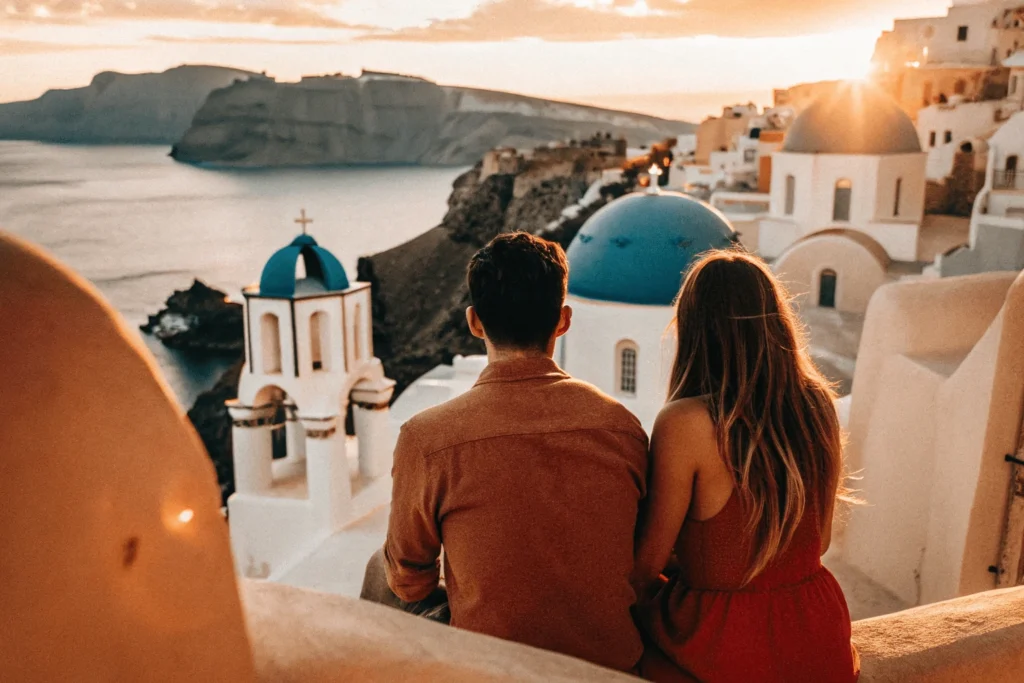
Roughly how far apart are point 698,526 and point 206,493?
112 cm

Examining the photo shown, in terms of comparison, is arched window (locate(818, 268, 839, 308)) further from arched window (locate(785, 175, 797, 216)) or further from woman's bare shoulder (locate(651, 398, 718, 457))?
woman's bare shoulder (locate(651, 398, 718, 457))

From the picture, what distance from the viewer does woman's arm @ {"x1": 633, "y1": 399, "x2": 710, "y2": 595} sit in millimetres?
2014

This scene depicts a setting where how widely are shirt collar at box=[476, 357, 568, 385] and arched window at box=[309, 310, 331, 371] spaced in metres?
8.94

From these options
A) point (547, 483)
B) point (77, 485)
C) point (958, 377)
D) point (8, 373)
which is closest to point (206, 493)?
point (77, 485)

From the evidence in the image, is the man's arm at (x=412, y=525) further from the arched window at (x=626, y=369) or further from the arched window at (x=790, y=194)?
the arched window at (x=790, y=194)

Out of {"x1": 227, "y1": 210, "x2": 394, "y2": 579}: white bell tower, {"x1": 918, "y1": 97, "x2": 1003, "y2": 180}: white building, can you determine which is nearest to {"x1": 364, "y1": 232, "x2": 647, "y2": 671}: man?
{"x1": 227, "y1": 210, "x2": 394, "y2": 579}: white bell tower

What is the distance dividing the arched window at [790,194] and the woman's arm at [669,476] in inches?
665

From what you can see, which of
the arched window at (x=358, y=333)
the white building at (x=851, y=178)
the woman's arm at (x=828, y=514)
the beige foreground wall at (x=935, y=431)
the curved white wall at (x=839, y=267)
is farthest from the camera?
the white building at (x=851, y=178)

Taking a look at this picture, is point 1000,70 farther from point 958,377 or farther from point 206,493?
point 206,493

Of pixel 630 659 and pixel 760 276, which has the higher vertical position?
pixel 760 276

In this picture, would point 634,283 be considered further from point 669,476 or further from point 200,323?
point 200,323

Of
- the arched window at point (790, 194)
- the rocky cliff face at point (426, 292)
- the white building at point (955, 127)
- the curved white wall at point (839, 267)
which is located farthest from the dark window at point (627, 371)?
the rocky cliff face at point (426, 292)

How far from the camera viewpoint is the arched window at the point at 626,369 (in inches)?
417

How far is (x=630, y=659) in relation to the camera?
206 cm
